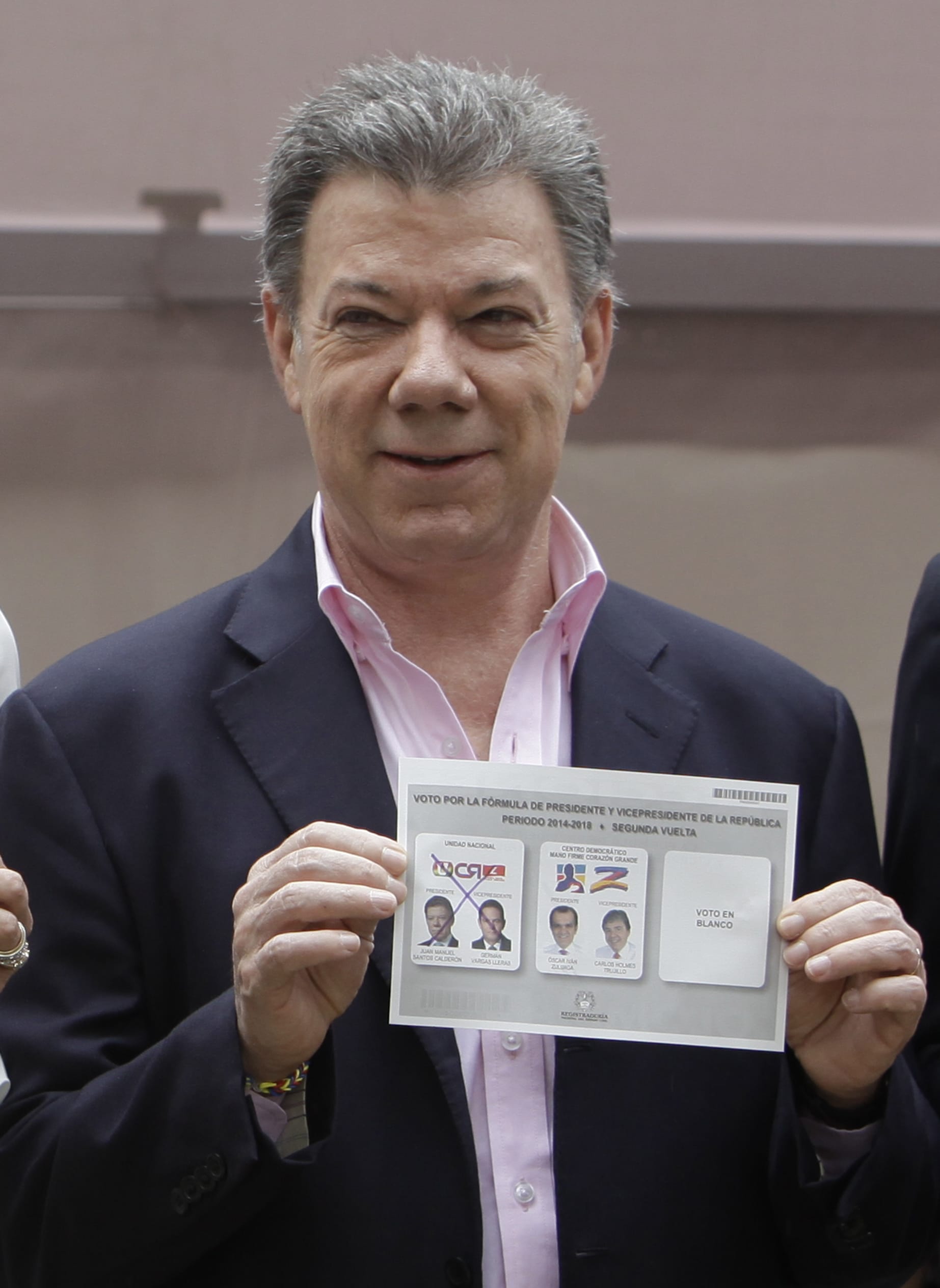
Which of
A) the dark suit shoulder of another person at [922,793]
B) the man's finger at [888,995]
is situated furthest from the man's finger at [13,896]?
the dark suit shoulder of another person at [922,793]

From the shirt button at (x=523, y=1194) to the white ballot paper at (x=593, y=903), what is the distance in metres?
0.27

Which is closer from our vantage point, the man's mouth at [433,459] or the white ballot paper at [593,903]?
the white ballot paper at [593,903]

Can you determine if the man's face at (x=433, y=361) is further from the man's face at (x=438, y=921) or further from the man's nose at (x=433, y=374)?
the man's face at (x=438, y=921)

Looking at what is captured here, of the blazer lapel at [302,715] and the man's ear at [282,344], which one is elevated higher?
the man's ear at [282,344]

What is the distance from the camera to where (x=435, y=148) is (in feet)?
7.59

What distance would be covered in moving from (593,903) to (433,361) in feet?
2.55

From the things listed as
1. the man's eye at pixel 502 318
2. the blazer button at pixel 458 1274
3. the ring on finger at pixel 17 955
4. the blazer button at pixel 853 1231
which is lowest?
the blazer button at pixel 853 1231

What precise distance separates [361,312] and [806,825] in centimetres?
101

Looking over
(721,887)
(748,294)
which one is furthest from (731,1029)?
(748,294)

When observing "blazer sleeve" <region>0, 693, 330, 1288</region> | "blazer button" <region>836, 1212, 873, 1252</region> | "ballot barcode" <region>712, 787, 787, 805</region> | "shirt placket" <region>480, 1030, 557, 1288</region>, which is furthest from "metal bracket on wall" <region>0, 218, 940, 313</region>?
"blazer button" <region>836, 1212, 873, 1252</region>

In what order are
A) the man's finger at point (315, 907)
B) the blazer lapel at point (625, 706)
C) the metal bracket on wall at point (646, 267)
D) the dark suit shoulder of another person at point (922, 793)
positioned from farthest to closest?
the metal bracket on wall at point (646, 267), the dark suit shoulder of another person at point (922, 793), the blazer lapel at point (625, 706), the man's finger at point (315, 907)

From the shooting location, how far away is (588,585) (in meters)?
2.59

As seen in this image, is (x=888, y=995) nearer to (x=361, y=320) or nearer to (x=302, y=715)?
(x=302, y=715)

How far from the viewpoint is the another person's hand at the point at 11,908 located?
6.28 ft
